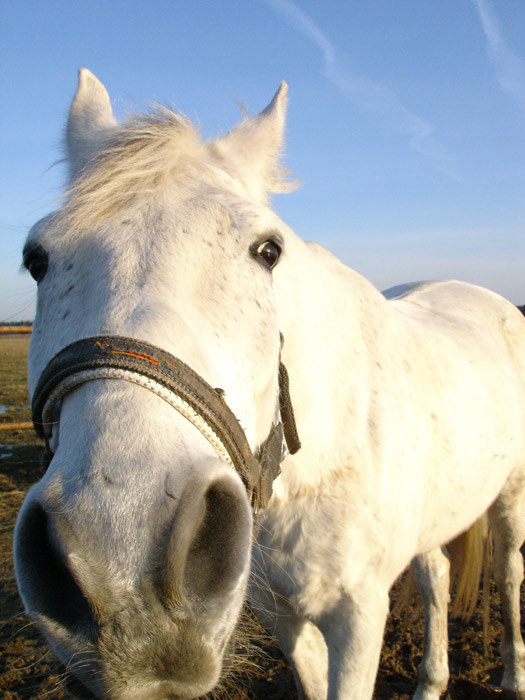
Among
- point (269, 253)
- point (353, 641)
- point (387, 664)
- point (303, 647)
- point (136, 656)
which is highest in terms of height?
point (269, 253)

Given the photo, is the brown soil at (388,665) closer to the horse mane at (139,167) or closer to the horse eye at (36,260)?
the horse eye at (36,260)

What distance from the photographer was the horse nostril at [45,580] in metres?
0.91

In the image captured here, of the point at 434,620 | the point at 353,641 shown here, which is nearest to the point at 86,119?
the point at 353,641

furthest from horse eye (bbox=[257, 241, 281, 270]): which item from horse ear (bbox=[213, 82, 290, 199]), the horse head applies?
horse ear (bbox=[213, 82, 290, 199])

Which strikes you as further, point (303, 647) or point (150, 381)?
point (303, 647)

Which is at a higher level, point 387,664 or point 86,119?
point 86,119

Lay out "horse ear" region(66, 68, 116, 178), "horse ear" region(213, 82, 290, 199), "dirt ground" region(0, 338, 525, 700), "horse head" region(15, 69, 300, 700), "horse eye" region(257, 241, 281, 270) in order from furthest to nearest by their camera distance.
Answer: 1. "dirt ground" region(0, 338, 525, 700)
2. "horse ear" region(213, 82, 290, 199)
3. "horse ear" region(66, 68, 116, 178)
4. "horse eye" region(257, 241, 281, 270)
5. "horse head" region(15, 69, 300, 700)

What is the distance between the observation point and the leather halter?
1037mm

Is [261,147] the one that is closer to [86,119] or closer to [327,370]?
[86,119]

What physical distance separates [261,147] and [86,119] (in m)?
0.78

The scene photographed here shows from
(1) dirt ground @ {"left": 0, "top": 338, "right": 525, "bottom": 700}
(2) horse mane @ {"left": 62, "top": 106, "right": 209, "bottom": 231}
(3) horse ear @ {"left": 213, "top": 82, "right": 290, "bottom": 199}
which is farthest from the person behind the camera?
(1) dirt ground @ {"left": 0, "top": 338, "right": 525, "bottom": 700}

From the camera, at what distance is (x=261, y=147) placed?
2.15m

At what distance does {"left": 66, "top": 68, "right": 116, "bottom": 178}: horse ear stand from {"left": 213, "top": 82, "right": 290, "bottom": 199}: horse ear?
→ 1.58 ft

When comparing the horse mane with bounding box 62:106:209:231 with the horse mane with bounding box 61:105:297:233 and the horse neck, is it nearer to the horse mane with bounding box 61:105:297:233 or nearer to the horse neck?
the horse mane with bounding box 61:105:297:233
